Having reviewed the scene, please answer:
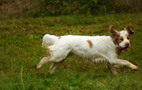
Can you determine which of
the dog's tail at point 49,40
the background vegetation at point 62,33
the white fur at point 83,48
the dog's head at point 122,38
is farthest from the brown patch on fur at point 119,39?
the dog's tail at point 49,40

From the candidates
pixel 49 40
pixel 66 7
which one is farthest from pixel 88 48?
pixel 66 7

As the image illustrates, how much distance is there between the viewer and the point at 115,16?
1438 cm

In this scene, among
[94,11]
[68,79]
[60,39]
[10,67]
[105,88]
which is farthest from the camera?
[94,11]

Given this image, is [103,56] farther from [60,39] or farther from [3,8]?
[3,8]

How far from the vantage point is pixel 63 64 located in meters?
8.02

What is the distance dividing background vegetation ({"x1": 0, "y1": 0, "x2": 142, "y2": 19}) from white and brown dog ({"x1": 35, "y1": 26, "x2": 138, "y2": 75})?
841cm

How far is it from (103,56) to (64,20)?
24.2 ft

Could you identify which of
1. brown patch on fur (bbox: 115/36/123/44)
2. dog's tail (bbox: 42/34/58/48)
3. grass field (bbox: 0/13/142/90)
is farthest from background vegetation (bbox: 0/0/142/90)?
brown patch on fur (bbox: 115/36/123/44)

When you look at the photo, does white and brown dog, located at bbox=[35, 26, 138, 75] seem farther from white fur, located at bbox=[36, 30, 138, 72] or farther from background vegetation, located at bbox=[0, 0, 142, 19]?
background vegetation, located at bbox=[0, 0, 142, 19]

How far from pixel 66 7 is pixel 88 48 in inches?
366

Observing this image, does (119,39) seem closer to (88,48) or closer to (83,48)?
(88,48)

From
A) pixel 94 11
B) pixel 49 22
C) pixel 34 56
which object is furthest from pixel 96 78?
pixel 94 11

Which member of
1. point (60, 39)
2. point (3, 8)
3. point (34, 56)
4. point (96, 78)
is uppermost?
point (60, 39)

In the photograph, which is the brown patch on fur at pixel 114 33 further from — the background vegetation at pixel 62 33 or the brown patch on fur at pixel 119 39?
the background vegetation at pixel 62 33
